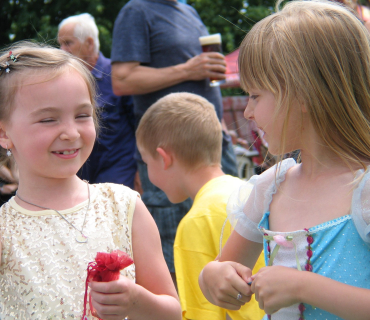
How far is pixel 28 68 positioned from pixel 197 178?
4.59 feet

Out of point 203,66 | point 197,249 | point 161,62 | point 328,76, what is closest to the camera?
point 328,76

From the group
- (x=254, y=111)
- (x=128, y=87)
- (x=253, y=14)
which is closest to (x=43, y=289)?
(x=254, y=111)

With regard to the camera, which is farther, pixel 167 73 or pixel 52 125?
pixel 167 73

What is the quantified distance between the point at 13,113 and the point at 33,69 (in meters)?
0.18

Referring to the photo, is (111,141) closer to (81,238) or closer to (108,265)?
(81,238)

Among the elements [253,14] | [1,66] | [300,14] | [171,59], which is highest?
[300,14]

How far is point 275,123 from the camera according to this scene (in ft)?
4.98

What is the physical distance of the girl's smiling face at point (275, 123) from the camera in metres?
1.52

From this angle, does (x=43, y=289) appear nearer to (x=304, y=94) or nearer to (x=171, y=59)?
(x=304, y=94)

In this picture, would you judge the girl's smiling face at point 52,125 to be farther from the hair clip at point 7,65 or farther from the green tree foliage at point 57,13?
the green tree foliage at point 57,13

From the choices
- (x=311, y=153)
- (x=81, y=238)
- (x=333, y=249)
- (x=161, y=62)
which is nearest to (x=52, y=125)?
(x=81, y=238)

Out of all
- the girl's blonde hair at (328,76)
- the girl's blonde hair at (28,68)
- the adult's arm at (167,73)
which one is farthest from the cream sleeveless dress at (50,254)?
the adult's arm at (167,73)

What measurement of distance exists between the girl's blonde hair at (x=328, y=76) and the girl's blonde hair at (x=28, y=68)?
76 cm

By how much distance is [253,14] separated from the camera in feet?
42.3
